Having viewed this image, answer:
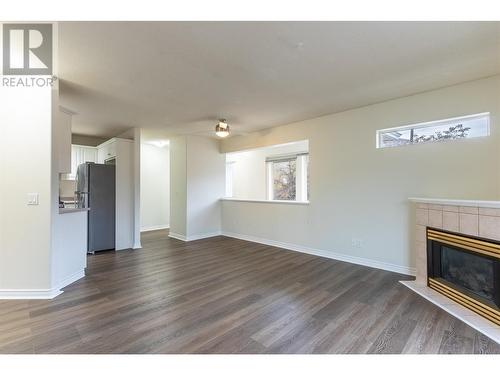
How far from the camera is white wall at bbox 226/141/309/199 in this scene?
7.69 meters

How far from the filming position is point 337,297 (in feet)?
8.98

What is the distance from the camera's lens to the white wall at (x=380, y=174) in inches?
114

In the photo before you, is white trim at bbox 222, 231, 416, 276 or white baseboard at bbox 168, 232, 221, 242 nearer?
white trim at bbox 222, 231, 416, 276

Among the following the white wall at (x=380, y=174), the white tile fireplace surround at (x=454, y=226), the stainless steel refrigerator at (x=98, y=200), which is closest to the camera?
the white tile fireplace surround at (x=454, y=226)

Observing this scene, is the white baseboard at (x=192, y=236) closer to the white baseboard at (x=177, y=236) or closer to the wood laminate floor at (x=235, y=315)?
the white baseboard at (x=177, y=236)

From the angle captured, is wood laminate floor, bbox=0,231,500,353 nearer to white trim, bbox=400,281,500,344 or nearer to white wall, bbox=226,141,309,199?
white trim, bbox=400,281,500,344

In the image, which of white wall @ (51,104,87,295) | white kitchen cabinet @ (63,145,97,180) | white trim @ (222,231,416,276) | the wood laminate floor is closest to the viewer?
the wood laminate floor

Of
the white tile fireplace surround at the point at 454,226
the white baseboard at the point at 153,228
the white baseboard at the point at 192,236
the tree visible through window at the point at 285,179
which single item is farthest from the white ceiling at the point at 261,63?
the white baseboard at the point at 153,228

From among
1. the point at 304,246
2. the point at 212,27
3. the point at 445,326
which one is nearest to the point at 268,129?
the point at 304,246

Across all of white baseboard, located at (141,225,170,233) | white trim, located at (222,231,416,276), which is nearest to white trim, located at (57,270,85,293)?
white trim, located at (222,231,416,276)
